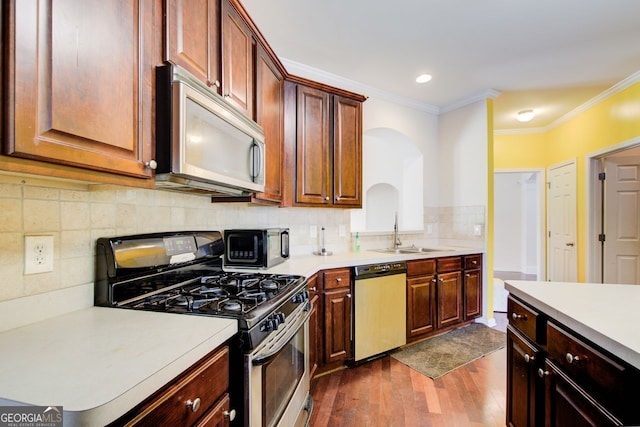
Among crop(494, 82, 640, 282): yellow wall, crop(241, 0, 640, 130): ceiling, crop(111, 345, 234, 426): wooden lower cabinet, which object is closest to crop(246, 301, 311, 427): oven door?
crop(111, 345, 234, 426): wooden lower cabinet

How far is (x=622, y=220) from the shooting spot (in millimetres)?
3492

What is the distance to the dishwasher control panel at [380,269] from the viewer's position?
92.5 inches

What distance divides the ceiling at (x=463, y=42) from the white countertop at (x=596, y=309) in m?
1.87

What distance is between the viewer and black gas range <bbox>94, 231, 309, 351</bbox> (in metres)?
1.08

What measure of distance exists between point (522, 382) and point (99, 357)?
5.54 ft

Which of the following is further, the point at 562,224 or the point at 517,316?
the point at 562,224

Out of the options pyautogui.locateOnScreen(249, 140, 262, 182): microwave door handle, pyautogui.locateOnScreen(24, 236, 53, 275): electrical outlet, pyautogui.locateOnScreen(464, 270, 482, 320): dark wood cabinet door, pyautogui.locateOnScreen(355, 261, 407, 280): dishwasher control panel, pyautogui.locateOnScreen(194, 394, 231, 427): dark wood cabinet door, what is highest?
pyautogui.locateOnScreen(249, 140, 262, 182): microwave door handle

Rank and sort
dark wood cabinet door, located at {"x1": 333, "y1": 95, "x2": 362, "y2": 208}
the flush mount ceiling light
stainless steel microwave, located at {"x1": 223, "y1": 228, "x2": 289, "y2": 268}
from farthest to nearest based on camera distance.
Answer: the flush mount ceiling light, dark wood cabinet door, located at {"x1": 333, "y1": 95, "x2": 362, "y2": 208}, stainless steel microwave, located at {"x1": 223, "y1": 228, "x2": 289, "y2": 268}

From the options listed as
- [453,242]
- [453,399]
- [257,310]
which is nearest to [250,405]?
[257,310]

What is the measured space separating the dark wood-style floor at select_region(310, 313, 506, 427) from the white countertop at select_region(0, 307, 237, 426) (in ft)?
4.28

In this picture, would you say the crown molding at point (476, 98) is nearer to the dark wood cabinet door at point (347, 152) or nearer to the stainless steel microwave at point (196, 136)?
the dark wood cabinet door at point (347, 152)

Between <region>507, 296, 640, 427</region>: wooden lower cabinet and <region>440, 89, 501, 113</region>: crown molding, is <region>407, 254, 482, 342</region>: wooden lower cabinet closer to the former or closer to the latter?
<region>507, 296, 640, 427</region>: wooden lower cabinet

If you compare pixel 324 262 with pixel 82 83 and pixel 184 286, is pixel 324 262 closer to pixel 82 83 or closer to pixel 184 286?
pixel 184 286

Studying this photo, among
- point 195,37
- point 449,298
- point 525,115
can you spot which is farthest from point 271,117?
point 525,115
